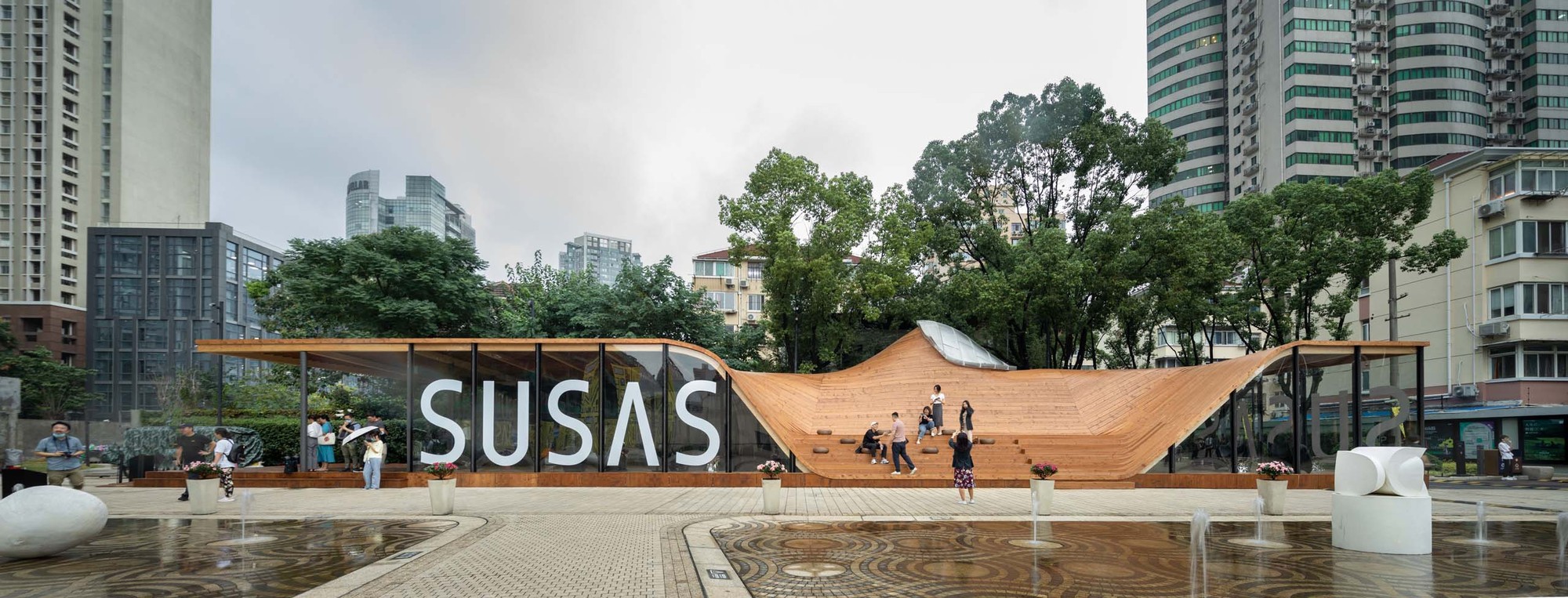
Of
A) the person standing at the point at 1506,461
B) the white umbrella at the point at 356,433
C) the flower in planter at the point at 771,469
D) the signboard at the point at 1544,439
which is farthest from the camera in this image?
the signboard at the point at 1544,439

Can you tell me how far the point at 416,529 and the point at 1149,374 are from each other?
2191 centimetres

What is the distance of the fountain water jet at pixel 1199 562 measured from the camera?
795cm

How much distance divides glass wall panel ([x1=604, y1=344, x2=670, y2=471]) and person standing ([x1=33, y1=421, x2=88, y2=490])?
30.2 ft

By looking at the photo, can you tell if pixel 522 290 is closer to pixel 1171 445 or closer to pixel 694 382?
pixel 694 382

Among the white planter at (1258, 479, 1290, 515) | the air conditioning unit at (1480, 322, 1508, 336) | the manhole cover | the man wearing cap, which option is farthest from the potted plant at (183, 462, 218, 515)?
the air conditioning unit at (1480, 322, 1508, 336)

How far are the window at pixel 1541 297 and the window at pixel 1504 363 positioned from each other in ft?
6.12

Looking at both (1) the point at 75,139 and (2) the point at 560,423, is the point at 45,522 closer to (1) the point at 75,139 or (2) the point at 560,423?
(2) the point at 560,423

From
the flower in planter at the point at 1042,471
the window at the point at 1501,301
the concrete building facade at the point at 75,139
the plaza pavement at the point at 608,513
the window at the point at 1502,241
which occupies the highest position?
the concrete building facade at the point at 75,139

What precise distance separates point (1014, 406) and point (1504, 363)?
84.9 ft

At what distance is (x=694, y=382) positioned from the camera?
19.7 metres

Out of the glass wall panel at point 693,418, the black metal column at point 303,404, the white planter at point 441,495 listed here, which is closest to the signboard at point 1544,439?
the glass wall panel at point 693,418

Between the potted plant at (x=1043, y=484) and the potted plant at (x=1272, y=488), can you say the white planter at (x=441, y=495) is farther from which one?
the potted plant at (x=1272, y=488)

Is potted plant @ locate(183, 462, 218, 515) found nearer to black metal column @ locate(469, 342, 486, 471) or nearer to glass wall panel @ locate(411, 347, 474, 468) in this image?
glass wall panel @ locate(411, 347, 474, 468)

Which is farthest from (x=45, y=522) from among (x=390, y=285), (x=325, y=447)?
(x=390, y=285)
